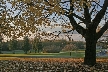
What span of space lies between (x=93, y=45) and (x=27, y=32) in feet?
18.8

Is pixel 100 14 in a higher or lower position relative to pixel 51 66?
higher

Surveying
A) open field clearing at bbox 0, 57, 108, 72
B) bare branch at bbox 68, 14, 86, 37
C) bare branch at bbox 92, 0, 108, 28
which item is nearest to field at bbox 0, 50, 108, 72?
open field clearing at bbox 0, 57, 108, 72

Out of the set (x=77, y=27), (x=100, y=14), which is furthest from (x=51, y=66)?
(x=100, y=14)

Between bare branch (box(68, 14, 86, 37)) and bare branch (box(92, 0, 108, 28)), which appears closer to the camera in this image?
bare branch (box(92, 0, 108, 28))

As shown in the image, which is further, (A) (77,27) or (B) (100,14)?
(A) (77,27)

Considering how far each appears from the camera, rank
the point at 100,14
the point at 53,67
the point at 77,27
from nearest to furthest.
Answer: the point at 53,67 → the point at 100,14 → the point at 77,27

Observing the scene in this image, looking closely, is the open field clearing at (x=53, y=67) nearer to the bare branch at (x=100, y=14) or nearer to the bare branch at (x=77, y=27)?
the bare branch at (x=77, y=27)

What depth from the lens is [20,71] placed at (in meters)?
16.8

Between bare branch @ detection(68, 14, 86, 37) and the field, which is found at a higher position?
bare branch @ detection(68, 14, 86, 37)

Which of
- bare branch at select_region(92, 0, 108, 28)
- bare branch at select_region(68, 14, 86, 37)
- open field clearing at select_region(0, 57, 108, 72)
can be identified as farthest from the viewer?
bare branch at select_region(68, 14, 86, 37)

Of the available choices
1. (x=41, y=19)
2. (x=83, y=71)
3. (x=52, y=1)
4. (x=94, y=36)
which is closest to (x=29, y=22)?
(x=41, y=19)

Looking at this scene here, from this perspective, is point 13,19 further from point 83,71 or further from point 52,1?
point 83,71

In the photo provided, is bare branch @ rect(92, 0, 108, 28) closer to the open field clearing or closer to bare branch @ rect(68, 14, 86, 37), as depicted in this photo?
bare branch @ rect(68, 14, 86, 37)

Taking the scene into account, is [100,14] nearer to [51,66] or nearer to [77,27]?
[77,27]
